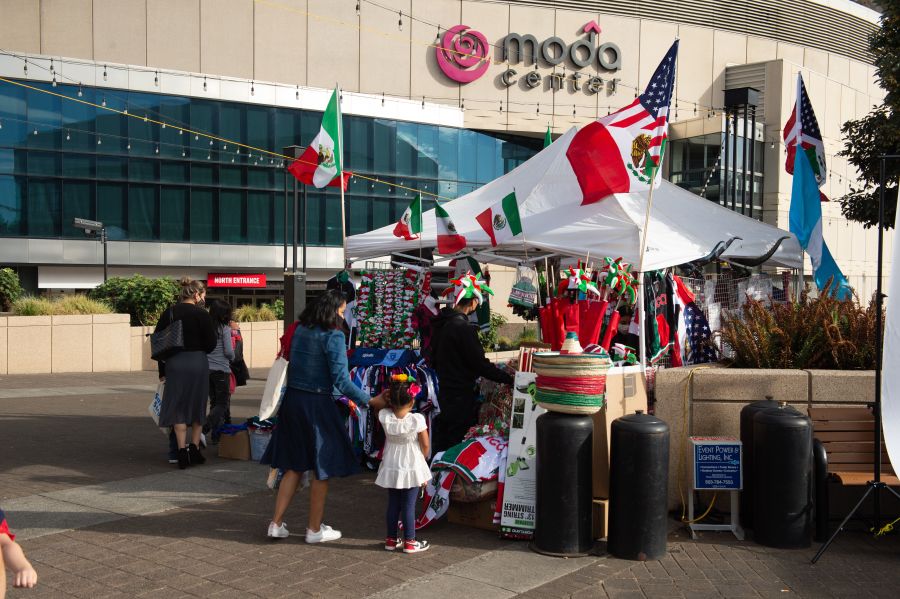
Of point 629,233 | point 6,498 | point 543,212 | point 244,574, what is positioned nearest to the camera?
point 244,574

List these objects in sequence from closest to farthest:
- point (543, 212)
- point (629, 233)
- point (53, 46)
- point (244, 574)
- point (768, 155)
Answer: point (244, 574) < point (629, 233) < point (543, 212) < point (53, 46) < point (768, 155)

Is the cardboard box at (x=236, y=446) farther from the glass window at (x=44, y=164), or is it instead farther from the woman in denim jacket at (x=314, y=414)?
the glass window at (x=44, y=164)

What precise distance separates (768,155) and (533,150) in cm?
1148

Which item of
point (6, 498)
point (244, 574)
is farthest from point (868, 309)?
point (6, 498)

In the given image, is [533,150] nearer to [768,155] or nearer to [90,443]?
[768,155]

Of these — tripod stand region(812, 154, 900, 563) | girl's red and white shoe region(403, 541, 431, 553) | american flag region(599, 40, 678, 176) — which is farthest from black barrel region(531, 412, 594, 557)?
american flag region(599, 40, 678, 176)

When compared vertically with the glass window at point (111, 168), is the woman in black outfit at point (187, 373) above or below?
below

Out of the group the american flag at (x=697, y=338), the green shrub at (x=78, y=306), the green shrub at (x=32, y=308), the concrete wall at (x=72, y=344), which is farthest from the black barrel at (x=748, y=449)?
the green shrub at (x=78, y=306)

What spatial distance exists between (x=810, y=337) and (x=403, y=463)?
386 cm

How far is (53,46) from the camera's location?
34.8 meters

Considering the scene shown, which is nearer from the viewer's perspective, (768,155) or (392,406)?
(392,406)

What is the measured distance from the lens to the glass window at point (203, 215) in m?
36.9

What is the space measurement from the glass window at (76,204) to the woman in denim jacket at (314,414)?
1230 inches

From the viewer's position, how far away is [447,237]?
9820 mm
